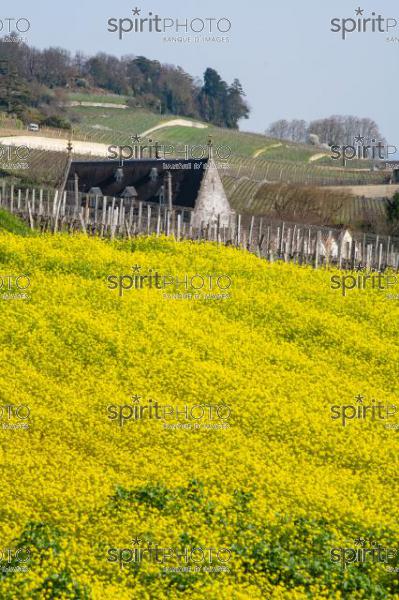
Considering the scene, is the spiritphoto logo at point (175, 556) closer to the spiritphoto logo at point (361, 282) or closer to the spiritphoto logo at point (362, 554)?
the spiritphoto logo at point (362, 554)

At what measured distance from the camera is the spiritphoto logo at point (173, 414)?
1142 inches

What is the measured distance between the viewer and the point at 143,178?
→ 3046 inches

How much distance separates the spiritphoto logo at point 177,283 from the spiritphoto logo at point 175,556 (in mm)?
16050

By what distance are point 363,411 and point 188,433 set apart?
550 centimetres

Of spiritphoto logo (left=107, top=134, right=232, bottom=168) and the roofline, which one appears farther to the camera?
spiritphoto logo (left=107, top=134, right=232, bottom=168)

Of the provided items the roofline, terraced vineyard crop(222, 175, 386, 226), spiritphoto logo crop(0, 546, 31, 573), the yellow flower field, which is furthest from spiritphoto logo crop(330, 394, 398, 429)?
terraced vineyard crop(222, 175, 386, 226)

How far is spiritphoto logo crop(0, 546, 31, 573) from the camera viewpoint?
845 inches

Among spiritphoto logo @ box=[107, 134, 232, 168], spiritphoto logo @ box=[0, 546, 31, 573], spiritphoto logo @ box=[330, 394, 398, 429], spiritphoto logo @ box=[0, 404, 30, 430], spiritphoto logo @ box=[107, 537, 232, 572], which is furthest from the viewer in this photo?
spiritphoto logo @ box=[107, 134, 232, 168]

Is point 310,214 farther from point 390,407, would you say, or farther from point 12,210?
point 390,407

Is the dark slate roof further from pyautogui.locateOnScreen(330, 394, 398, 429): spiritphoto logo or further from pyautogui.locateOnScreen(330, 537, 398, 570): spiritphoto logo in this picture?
pyautogui.locateOnScreen(330, 537, 398, 570): spiritphoto logo

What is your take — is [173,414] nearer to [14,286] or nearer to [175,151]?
[14,286]

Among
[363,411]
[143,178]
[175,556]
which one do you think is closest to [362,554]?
[175,556]

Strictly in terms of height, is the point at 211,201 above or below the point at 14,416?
above

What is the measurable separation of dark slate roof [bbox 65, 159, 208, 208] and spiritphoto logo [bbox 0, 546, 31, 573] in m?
52.3
